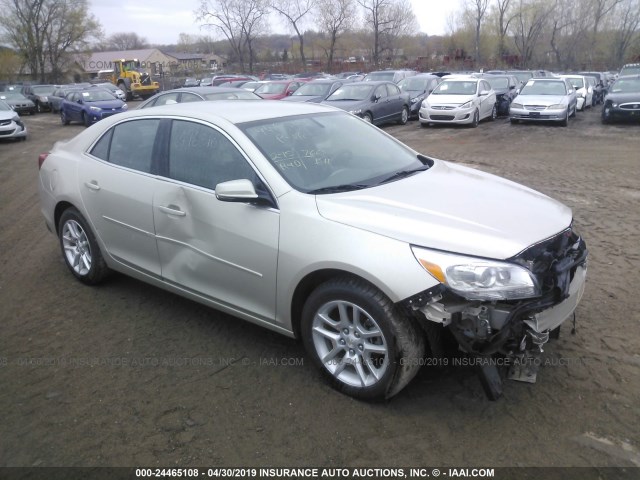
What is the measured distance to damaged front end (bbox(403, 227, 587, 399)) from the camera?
109 inches

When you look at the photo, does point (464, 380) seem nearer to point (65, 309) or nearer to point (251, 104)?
point (251, 104)

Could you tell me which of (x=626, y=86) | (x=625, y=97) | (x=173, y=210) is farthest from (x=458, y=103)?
(x=173, y=210)

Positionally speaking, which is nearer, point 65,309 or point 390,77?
point 65,309

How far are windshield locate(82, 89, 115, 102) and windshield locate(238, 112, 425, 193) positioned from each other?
64.5 ft

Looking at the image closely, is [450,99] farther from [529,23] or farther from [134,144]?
[529,23]

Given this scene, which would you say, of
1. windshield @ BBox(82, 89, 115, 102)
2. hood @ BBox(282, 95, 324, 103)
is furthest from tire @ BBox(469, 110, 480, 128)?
windshield @ BBox(82, 89, 115, 102)

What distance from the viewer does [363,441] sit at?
2.87 meters

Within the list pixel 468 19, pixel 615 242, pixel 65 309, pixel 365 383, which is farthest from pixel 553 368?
pixel 468 19

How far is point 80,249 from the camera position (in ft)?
16.2

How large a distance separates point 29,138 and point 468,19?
192 ft

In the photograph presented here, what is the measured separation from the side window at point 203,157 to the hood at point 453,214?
26.9 inches

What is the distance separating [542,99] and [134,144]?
50.0 feet

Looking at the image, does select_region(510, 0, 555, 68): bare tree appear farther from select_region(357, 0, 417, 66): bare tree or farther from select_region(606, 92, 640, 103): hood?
select_region(606, 92, 640, 103): hood

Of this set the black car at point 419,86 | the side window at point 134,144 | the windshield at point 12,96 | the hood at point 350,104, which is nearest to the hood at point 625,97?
the black car at point 419,86
